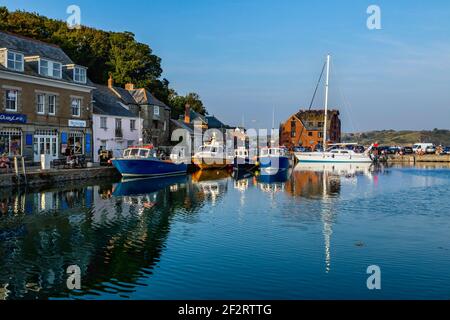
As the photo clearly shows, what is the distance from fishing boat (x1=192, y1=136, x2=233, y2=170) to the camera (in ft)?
174

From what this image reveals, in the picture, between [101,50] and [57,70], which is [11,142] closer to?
[57,70]

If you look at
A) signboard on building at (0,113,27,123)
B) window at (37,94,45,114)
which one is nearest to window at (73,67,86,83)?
window at (37,94,45,114)

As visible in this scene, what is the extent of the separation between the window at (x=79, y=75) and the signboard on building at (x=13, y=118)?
762cm

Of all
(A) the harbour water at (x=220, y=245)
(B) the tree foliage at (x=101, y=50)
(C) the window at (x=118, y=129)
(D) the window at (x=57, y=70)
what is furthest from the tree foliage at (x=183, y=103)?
(A) the harbour water at (x=220, y=245)

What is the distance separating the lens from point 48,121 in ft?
130

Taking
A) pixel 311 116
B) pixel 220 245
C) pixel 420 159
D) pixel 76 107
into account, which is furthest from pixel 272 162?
pixel 311 116

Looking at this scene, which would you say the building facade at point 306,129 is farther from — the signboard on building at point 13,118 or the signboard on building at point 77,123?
the signboard on building at point 13,118

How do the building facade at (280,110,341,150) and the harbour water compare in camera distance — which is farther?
the building facade at (280,110,341,150)

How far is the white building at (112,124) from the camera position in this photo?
47.1m

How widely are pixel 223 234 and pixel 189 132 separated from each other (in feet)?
167

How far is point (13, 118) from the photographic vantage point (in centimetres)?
3588

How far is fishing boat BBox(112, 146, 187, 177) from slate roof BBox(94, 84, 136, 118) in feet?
25.2

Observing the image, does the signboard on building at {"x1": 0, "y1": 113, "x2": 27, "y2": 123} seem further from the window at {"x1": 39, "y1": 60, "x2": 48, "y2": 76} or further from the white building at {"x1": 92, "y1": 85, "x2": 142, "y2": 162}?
the white building at {"x1": 92, "y1": 85, "x2": 142, "y2": 162}
